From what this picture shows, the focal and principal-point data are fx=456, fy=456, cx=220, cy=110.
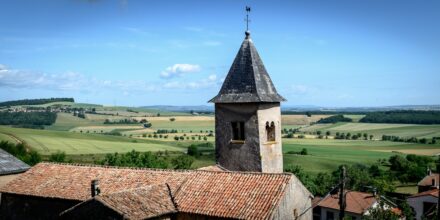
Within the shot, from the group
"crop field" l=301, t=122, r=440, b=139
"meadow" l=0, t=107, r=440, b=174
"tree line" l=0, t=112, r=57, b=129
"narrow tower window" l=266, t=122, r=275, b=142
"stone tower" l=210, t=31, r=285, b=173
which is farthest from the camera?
"crop field" l=301, t=122, r=440, b=139

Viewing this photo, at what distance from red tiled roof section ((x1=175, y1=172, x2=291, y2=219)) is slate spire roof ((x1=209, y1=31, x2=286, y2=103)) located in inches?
165

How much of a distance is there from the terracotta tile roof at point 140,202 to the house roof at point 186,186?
38 cm

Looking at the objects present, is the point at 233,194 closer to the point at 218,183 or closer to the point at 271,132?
the point at 218,183

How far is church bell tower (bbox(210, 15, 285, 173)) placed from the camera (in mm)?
22359

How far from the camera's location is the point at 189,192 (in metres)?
19.9

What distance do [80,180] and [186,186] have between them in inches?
226

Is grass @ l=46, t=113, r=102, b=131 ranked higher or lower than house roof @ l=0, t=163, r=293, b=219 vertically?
higher

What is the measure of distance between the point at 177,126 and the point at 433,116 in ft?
241

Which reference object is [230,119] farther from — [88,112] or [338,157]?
[88,112]

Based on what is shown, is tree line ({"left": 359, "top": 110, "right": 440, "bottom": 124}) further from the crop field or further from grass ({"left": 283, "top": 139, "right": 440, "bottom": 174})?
grass ({"left": 283, "top": 139, "right": 440, "bottom": 174})

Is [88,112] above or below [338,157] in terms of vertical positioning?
above

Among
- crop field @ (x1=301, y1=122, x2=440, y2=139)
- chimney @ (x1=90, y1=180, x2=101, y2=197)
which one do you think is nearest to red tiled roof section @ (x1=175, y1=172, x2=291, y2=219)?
chimney @ (x1=90, y1=180, x2=101, y2=197)

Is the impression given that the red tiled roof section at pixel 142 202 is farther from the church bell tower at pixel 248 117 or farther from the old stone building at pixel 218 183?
the church bell tower at pixel 248 117

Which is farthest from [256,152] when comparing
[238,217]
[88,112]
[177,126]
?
[88,112]
